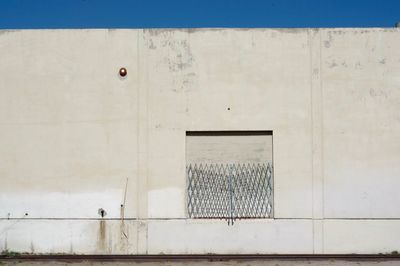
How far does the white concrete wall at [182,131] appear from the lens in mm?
12250

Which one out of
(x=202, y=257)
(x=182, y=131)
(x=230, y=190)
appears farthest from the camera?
(x=230, y=190)

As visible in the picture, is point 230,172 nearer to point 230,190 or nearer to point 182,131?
Answer: point 230,190

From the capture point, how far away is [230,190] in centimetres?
1250

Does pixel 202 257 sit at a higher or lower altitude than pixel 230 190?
lower

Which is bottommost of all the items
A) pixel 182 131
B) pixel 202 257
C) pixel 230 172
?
pixel 202 257

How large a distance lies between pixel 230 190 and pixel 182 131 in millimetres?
1576

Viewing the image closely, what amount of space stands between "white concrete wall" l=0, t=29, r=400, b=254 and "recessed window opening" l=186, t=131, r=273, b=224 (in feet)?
0.71

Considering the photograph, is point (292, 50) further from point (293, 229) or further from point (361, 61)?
point (293, 229)

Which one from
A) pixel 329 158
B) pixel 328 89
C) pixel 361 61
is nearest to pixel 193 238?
pixel 329 158

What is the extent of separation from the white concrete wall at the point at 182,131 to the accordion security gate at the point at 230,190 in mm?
217

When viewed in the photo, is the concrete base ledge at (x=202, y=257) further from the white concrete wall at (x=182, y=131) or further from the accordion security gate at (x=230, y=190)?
the accordion security gate at (x=230, y=190)

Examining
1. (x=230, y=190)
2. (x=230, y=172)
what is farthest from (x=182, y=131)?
(x=230, y=190)

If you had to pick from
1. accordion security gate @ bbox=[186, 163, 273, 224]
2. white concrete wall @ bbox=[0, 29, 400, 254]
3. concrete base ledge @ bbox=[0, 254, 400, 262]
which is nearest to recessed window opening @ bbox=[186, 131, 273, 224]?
accordion security gate @ bbox=[186, 163, 273, 224]

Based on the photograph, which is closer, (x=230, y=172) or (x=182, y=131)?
(x=182, y=131)
